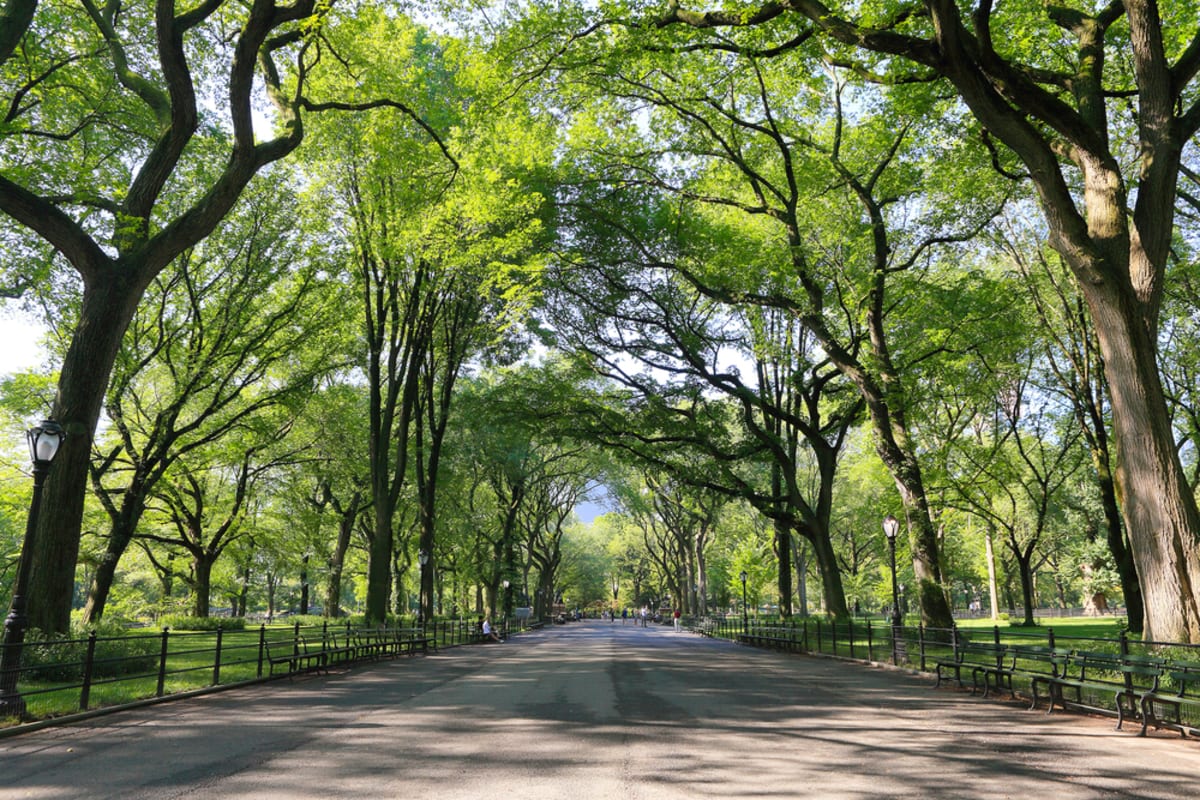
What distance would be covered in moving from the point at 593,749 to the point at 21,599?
7.58 metres

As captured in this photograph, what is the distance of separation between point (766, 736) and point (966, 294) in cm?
1712

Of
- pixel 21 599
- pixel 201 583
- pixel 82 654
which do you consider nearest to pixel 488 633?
A: pixel 201 583

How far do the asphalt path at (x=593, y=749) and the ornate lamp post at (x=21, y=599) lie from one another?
0.74 m

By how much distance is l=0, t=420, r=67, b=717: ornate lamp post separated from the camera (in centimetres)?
861

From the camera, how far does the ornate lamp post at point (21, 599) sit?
861 cm

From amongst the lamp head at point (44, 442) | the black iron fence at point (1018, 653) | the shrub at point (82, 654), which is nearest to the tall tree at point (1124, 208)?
the black iron fence at point (1018, 653)

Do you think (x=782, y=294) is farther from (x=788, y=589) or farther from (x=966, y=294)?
(x=788, y=589)

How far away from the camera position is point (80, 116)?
17.2m

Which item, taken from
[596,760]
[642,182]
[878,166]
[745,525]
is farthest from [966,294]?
[745,525]

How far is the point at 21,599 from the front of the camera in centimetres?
918

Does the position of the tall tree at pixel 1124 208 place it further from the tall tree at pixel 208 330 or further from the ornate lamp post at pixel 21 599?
the tall tree at pixel 208 330

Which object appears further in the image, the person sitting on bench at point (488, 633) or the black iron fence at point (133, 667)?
the person sitting on bench at point (488, 633)

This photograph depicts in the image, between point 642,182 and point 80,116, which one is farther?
point 642,182

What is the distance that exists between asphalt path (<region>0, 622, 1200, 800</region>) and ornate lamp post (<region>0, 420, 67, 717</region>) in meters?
0.74
